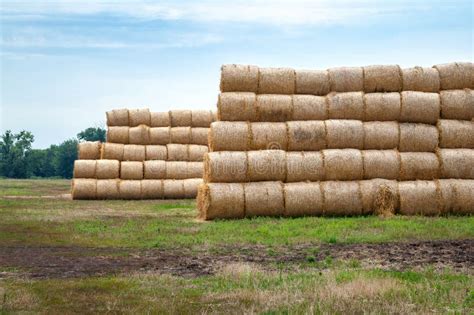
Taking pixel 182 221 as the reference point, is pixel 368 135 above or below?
above

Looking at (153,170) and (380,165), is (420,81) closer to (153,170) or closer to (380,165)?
(380,165)

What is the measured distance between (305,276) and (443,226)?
869 cm

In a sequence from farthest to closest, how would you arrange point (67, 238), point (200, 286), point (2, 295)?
point (67, 238), point (200, 286), point (2, 295)

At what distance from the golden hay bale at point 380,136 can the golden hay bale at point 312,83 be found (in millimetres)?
2035

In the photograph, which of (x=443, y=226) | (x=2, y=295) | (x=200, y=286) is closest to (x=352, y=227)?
(x=443, y=226)

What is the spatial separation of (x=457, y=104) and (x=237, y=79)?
757 cm

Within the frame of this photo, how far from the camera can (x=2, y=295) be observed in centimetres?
904

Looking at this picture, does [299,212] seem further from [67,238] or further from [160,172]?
[160,172]

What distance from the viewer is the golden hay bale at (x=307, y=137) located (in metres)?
21.7

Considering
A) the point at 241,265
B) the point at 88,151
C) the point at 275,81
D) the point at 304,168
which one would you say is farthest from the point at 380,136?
the point at 88,151

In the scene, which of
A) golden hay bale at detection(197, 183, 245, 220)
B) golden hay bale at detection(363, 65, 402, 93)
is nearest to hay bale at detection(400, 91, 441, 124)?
golden hay bale at detection(363, 65, 402, 93)

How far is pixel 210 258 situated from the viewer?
12.5 meters

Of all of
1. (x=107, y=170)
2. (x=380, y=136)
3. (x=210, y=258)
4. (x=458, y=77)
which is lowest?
(x=210, y=258)

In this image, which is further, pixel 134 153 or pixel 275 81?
pixel 134 153
